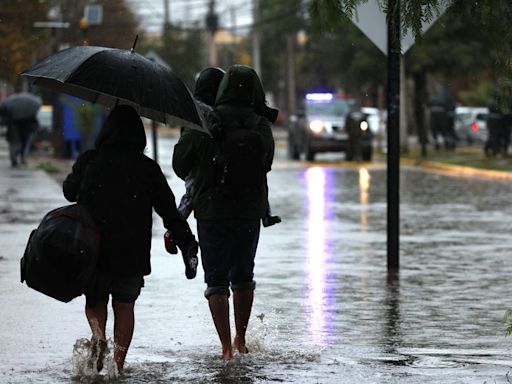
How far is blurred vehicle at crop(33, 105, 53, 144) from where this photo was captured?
47.9 meters

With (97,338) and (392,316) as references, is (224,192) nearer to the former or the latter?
(97,338)

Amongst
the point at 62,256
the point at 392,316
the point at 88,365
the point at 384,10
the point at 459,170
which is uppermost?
the point at 384,10

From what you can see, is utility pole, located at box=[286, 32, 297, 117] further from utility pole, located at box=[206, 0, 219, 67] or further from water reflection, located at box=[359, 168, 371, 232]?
water reflection, located at box=[359, 168, 371, 232]

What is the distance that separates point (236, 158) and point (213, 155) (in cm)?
14

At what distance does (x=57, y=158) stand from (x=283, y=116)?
191 feet

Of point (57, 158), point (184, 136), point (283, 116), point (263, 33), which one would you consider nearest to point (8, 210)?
point (184, 136)

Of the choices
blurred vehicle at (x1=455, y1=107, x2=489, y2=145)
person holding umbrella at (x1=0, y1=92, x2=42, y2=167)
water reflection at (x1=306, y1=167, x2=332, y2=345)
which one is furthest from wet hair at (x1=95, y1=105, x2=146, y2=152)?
blurred vehicle at (x1=455, y1=107, x2=489, y2=145)

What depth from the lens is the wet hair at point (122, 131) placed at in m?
8.23

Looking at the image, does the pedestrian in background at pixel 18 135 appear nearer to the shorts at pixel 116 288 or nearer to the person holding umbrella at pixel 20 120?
the person holding umbrella at pixel 20 120

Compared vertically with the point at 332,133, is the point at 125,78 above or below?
above

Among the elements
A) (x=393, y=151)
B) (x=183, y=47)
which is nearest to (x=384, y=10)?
(x=393, y=151)

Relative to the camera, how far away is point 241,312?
9.02 meters

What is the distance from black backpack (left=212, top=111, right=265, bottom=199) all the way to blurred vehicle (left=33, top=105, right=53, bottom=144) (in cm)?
3793

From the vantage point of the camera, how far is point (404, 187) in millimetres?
28953
